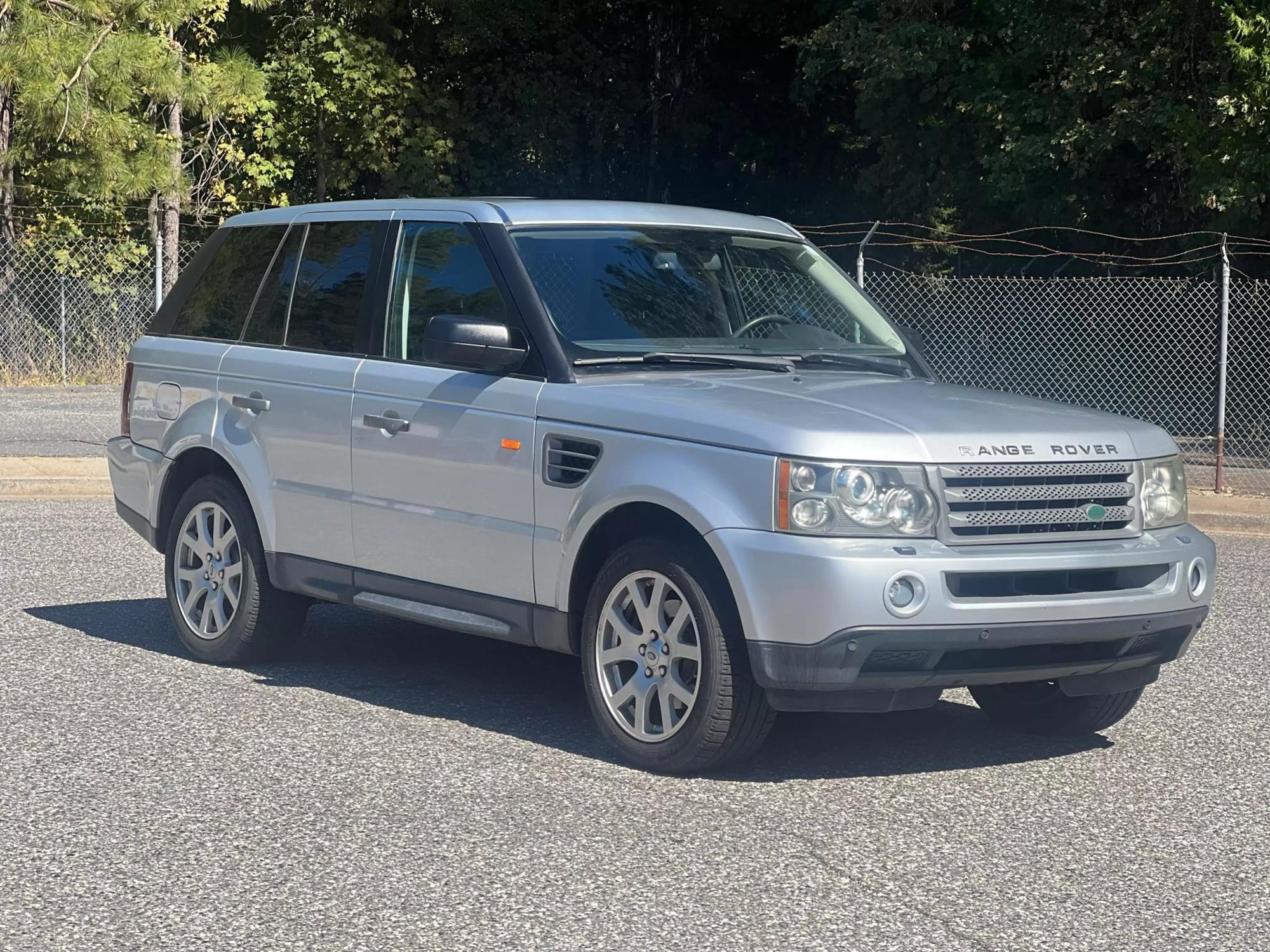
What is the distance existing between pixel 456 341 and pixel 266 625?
2014mm

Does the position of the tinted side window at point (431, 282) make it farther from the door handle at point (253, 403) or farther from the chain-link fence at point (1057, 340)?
the chain-link fence at point (1057, 340)

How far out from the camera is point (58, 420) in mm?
20875

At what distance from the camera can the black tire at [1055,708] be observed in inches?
281

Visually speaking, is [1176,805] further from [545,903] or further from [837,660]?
[545,903]

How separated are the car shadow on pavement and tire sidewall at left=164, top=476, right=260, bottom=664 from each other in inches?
7.5

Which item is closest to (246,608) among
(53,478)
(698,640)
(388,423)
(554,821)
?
(388,423)

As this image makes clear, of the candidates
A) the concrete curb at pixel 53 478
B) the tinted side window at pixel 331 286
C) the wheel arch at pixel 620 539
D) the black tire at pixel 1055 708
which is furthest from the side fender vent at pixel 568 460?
the concrete curb at pixel 53 478

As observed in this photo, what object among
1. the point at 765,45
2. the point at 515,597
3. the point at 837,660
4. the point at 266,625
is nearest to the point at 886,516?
the point at 837,660

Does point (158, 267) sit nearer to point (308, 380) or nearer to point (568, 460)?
point (308, 380)

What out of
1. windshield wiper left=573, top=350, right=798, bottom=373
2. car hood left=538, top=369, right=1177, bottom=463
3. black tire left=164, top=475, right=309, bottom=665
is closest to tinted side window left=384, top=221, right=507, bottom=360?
windshield wiper left=573, top=350, right=798, bottom=373

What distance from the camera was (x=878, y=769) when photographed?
6594mm

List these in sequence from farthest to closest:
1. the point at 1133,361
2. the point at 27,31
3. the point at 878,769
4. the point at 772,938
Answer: the point at 27,31 < the point at 1133,361 < the point at 878,769 < the point at 772,938

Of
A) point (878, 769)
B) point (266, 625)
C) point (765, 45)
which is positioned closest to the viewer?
point (878, 769)

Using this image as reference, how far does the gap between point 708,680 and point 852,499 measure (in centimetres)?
77
